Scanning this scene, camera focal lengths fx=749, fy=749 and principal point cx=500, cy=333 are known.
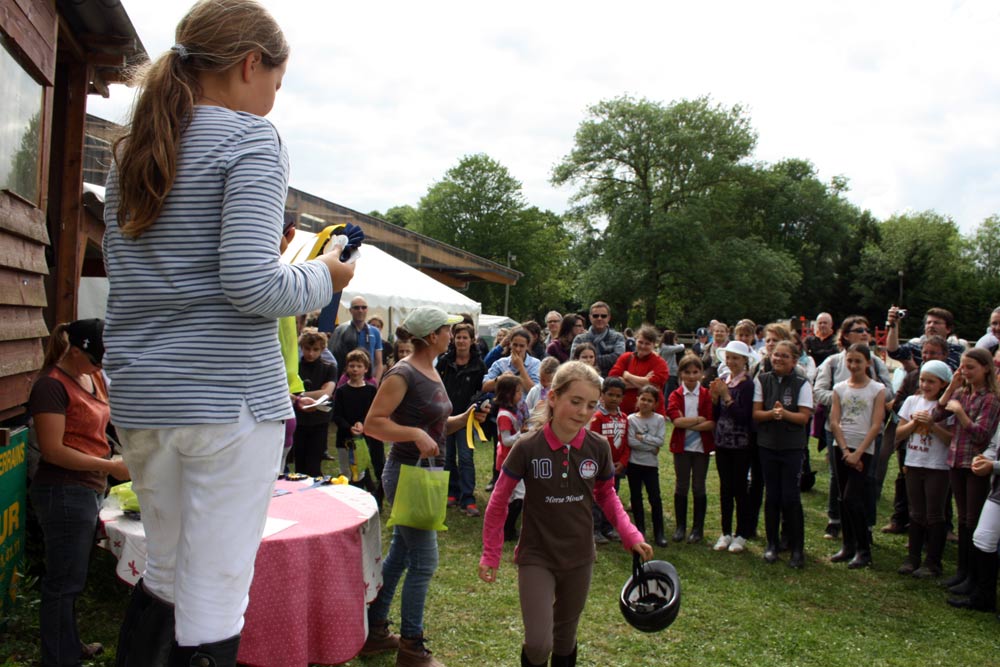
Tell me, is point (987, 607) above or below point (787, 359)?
below

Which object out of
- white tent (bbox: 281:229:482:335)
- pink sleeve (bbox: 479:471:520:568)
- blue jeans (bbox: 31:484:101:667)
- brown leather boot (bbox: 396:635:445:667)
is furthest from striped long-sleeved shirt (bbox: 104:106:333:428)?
white tent (bbox: 281:229:482:335)

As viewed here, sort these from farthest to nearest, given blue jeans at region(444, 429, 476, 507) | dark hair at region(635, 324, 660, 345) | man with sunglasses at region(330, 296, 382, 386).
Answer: man with sunglasses at region(330, 296, 382, 386) < dark hair at region(635, 324, 660, 345) < blue jeans at region(444, 429, 476, 507)

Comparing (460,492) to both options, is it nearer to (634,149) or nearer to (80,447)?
(80,447)

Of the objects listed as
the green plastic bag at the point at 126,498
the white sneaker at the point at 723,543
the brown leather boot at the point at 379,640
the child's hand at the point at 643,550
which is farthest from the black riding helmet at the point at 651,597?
the white sneaker at the point at 723,543


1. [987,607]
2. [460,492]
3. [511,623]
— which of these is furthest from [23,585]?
Answer: [987,607]

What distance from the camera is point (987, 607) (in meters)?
5.61

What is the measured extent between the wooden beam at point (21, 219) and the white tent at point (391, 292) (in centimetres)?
814

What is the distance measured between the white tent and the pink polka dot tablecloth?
30.6 ft

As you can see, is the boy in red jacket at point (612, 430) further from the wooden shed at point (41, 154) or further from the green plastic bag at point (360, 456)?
the wooden shed at point (41, 154)

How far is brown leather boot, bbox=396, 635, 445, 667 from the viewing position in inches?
160

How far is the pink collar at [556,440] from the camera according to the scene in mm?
3707

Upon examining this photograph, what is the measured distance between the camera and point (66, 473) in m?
3.58

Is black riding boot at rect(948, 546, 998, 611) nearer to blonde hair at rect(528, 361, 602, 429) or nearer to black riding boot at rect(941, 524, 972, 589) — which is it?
black riding boot at rect(941, 524, 972, 589)

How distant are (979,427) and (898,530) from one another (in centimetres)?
246
